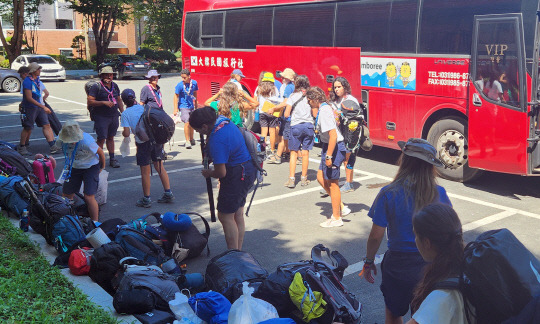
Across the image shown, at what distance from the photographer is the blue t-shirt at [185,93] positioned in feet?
39.9

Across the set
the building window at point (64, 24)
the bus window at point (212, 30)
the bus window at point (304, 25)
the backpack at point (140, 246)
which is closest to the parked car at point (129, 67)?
the bus window at point (212, 30)

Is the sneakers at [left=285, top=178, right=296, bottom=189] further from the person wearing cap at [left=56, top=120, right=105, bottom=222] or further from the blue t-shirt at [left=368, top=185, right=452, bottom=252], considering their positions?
the blue t-shirt at [left=368, top=185, right=452, bottom=252]

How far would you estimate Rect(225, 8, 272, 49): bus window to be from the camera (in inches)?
543

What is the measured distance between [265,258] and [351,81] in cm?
605

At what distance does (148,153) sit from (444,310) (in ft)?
19.5

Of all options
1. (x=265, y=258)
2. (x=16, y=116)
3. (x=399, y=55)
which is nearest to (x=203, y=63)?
(x=16, y=116)

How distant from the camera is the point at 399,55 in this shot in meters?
10.4

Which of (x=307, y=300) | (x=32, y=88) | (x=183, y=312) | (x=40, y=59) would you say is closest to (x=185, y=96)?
(x=32, y=88)

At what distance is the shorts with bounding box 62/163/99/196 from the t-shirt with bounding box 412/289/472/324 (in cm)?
512

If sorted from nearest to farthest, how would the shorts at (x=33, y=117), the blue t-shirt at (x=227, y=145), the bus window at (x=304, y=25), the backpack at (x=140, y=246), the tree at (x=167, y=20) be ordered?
the blue t-shirt at (x=227, y=145)
the backpack at (x=140, y=246)
the shorts at (x=33, y=117)
the bus window at (x=304, y=25)
the tree at (x=167, y=20)

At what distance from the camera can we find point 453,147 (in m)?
9.75

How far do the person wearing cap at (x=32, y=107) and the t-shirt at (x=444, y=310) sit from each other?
33.2 feet

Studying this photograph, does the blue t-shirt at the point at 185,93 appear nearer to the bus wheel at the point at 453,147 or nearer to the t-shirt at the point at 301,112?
the t-shirt at the point at 301,112

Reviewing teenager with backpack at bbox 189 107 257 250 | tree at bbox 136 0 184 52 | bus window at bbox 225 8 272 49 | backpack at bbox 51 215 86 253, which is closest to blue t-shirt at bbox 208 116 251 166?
teenager with backpack at bbox 189 107 257 250
